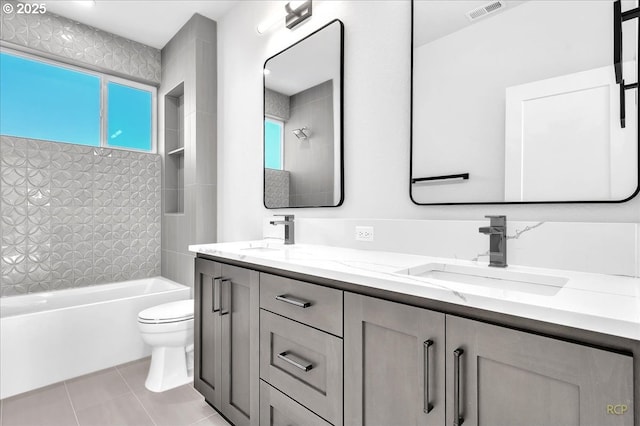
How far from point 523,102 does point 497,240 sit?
1.71ft

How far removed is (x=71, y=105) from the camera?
9.95ft

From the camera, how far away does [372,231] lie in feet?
5.39

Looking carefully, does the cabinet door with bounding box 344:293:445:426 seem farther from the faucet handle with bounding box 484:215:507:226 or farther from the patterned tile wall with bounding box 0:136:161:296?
the patterned tile wall with bounding box 0:136:161:296

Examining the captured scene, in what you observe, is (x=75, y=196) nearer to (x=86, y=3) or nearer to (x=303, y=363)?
(x=86, y=3)

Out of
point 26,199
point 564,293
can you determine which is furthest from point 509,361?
point 26,199

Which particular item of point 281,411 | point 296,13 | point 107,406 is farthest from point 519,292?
point 107,406

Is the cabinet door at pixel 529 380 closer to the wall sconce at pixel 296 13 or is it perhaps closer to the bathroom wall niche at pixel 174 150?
the wall sconce at pixel 296 13

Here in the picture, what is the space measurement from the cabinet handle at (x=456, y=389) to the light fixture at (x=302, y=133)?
1.55 metres

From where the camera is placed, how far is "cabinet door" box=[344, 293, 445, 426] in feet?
2.80

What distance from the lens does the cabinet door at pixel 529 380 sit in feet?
2.02

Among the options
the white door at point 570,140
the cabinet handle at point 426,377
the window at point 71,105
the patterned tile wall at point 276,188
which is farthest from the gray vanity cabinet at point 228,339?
the window at point 71,105

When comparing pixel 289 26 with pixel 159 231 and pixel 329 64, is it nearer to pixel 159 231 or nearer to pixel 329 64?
pixel 329 64

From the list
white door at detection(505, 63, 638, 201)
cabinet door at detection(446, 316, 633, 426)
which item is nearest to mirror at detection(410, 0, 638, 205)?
white door at detection(505, 63, 638, 201)

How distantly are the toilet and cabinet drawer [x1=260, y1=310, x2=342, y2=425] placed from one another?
982 mm
